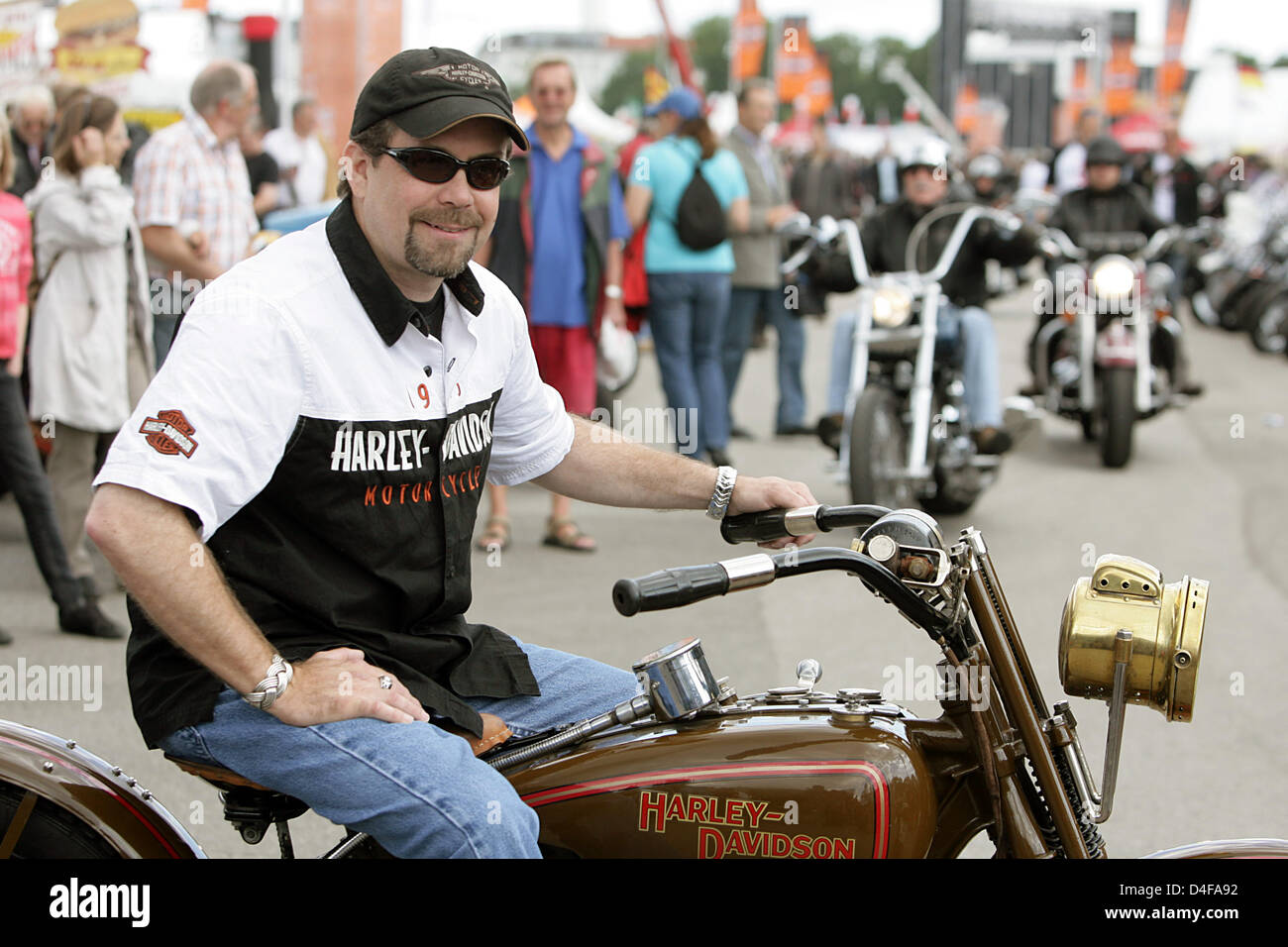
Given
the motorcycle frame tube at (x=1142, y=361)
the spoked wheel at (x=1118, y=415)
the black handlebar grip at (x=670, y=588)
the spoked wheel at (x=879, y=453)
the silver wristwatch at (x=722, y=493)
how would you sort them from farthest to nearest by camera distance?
the motorcycle frame tube at (x=1142, y=361) → the spoked wheel at (x=1118, y=415) → the spoked wheel at (x=879, y=453) → the silver wristwatch at (x=722, y=493) → the black handlebar grip at (x=670, y=588)

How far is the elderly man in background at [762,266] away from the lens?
941cm

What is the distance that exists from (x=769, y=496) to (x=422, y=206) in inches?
29.7

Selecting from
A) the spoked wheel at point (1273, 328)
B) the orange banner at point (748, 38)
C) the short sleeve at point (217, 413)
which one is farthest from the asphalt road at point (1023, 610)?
the orange banner at point (748, 38)

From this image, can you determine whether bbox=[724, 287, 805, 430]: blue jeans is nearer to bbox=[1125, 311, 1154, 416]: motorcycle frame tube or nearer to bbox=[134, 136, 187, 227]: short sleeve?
bbox=[1125, 311, 1154, 416]: motorcycle frame tube

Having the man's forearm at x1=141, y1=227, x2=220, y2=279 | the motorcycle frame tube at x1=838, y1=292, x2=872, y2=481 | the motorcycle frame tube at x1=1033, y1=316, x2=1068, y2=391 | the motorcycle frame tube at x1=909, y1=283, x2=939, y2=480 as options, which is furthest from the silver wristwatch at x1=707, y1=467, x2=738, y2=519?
the motorcycle frame tube at x1=1033, y1=316, x2=1068, y2=391

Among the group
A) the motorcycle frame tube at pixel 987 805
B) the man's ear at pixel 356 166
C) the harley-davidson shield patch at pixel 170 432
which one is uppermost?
the man's ear at pixel 356 166

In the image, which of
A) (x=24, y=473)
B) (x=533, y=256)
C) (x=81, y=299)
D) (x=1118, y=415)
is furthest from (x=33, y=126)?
(x=1118, y=415)

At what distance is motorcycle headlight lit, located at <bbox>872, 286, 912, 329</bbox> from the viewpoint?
730cm

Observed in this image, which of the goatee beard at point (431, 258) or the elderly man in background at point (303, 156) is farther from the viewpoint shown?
the elderly man in background at point (303, 156)

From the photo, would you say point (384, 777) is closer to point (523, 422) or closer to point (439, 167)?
point (523, 422)

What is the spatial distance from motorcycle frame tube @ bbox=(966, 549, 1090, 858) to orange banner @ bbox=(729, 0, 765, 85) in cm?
2159

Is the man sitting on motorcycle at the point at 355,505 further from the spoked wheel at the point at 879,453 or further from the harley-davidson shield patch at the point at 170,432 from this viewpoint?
the spoked wheel at the point at 879,453

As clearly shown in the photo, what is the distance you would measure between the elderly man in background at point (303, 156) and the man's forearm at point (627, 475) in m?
10.9

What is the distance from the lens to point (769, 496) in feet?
8.53
